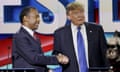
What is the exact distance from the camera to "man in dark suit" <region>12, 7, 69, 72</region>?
105 inches

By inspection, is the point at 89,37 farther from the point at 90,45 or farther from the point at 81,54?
the point at 81,54

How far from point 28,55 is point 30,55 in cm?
2

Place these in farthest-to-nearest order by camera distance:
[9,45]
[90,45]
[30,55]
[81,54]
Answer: [9,45], [90,45], [81,54], [30,55]

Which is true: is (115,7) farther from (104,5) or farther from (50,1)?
(50,1)

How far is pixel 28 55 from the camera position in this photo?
2.67m

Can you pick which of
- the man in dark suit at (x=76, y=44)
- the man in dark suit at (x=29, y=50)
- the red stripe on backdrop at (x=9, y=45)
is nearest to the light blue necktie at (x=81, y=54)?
the man in dark suit at (x=76, y=44)

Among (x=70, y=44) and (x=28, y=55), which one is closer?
(x=28, y=55)

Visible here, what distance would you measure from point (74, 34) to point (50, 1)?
56.2 inches

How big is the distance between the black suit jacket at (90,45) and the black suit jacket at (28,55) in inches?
12.2

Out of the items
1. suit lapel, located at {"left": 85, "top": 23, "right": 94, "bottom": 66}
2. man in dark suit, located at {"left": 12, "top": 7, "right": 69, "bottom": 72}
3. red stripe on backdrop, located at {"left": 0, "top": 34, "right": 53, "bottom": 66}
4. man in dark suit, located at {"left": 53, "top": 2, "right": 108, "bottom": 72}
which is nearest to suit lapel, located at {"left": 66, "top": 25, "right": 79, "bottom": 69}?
man in dark suit, located at {"left": 53, "top": 2, "right": 108, "bottom": 72}

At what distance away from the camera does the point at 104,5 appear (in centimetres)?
434

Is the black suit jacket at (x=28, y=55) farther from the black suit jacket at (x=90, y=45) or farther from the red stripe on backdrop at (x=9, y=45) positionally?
the red stripe on backdrop at (x=9, y=45)

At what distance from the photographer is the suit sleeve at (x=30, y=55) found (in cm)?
266

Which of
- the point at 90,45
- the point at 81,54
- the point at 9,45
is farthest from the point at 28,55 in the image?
the point at 9,45
